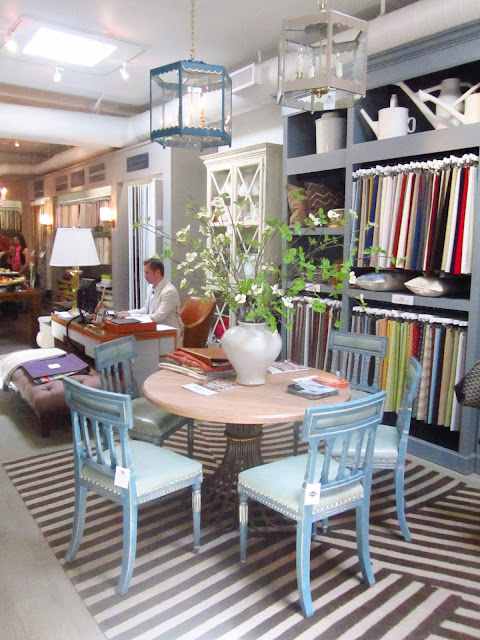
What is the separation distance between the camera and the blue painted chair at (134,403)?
284cm

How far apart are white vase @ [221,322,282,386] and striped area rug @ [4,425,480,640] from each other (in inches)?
31.8

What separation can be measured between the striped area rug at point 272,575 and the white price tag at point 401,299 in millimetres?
1225

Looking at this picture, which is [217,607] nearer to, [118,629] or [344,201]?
[118,629]

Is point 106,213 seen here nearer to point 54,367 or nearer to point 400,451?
point 54,367

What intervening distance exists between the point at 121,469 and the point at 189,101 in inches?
66.5

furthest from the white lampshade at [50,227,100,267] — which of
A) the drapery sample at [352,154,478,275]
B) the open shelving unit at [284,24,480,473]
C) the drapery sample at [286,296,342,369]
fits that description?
the drapery sample at [352,154,478,275]

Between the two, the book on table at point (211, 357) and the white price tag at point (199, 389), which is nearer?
the white price tag at point (199, 389)

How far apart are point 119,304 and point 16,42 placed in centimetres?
414

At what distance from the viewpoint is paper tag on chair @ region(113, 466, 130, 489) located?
211cm

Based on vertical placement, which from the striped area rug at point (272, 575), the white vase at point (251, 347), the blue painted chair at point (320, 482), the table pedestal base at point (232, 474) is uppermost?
the white vase at point (251, 347)

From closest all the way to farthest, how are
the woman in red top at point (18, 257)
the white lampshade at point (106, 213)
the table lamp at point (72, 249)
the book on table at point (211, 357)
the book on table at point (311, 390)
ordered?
the book on table at point (311, 390), the book on table at point (211, 357), the table lamp at point (72, 249), the white lampshade at point (106, 213), the woman in red top at point (18, 257)

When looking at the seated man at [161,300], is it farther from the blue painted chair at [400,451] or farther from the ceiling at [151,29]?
the blue painted chair at [400,451]

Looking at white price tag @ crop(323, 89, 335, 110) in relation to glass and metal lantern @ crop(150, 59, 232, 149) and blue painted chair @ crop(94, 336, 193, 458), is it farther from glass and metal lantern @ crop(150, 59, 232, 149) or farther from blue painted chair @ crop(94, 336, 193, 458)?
blue painted chair @ crop(94, 336, 193, 458)

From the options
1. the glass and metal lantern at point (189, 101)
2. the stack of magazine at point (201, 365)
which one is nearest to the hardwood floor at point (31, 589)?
the stack of magazine at point (201, 365)
